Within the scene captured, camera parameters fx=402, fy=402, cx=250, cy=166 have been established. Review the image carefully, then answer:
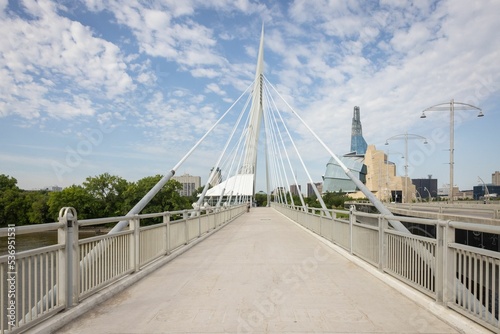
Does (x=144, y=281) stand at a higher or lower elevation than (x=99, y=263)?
lower

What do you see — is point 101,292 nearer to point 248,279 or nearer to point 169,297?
point 169,297

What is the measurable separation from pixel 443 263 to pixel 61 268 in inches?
185

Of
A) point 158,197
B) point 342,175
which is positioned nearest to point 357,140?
point 342,175

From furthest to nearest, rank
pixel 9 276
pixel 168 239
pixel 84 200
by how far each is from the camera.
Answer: pixel 84 200, pixel 168 239, pixel 9 276

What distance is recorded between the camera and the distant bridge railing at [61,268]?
3881 millimetres

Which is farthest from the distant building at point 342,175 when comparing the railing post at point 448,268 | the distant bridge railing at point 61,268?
the railing post at point 448,268

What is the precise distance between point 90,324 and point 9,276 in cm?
125

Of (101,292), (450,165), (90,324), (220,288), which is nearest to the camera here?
(90,324)

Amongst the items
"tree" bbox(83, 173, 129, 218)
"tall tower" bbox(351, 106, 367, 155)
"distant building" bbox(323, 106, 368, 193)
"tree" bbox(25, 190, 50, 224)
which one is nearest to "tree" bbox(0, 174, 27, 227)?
"tree" bbox(25, 190, 50, 224)

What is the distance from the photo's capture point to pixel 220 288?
253 inches

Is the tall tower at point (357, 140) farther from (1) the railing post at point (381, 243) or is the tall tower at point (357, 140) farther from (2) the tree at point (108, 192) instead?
(1) the railing post at point (381, 243)

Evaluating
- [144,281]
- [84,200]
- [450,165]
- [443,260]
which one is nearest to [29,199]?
[84,200]

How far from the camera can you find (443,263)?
5.00 m

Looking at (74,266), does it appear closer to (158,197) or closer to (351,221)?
(351,221)
